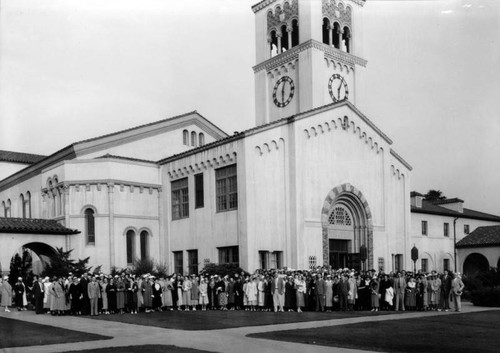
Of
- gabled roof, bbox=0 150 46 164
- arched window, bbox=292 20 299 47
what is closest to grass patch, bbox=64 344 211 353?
arched window, bbox=292 20 299 47

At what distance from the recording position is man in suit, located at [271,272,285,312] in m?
27.7

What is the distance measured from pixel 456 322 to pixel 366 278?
7.91m

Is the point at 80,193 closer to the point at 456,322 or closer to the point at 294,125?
the point at 294,125

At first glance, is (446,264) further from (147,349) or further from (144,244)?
(147,349)

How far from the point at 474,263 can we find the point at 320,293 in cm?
3220

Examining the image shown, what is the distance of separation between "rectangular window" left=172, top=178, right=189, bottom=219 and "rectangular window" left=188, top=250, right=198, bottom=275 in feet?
7.60

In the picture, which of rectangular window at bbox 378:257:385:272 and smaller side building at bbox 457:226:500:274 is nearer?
rectangular window at bbox 378:257:385:272

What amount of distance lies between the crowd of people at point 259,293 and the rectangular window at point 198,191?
26.9 ft

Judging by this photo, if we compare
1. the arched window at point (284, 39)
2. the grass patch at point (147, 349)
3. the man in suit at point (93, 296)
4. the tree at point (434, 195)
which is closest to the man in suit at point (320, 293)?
the man in suit at point (93, 296)

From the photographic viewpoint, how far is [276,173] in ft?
115

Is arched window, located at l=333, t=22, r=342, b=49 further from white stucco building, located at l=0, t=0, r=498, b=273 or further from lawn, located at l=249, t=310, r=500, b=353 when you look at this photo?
lawn, located at l=249, t=310, r=500, b=353

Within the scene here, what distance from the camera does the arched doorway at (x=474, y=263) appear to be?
177ft

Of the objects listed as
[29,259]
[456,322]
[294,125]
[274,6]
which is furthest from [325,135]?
[29,259]

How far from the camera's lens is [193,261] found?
38031 millimetres
